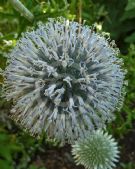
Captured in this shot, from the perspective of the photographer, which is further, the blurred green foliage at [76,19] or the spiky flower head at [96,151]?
the spiky flower head at [96,151]

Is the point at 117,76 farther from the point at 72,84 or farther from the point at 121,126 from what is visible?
the point at 121,126

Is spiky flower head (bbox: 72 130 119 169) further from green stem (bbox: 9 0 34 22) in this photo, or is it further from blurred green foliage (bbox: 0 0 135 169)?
green stem (bbox: 9 0 34 22)

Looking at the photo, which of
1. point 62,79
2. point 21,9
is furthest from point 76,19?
point 62,79

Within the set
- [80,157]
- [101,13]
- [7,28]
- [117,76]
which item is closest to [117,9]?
[101,13]

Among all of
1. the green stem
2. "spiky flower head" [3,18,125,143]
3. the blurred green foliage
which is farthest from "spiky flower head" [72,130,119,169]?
the green stem

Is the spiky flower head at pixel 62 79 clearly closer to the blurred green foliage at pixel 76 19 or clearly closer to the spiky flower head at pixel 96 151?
the blurred green foliage at pixel 76 19

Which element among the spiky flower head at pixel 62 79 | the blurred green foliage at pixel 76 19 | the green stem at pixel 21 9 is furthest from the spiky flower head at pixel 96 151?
the green stem at pixel 21 9
